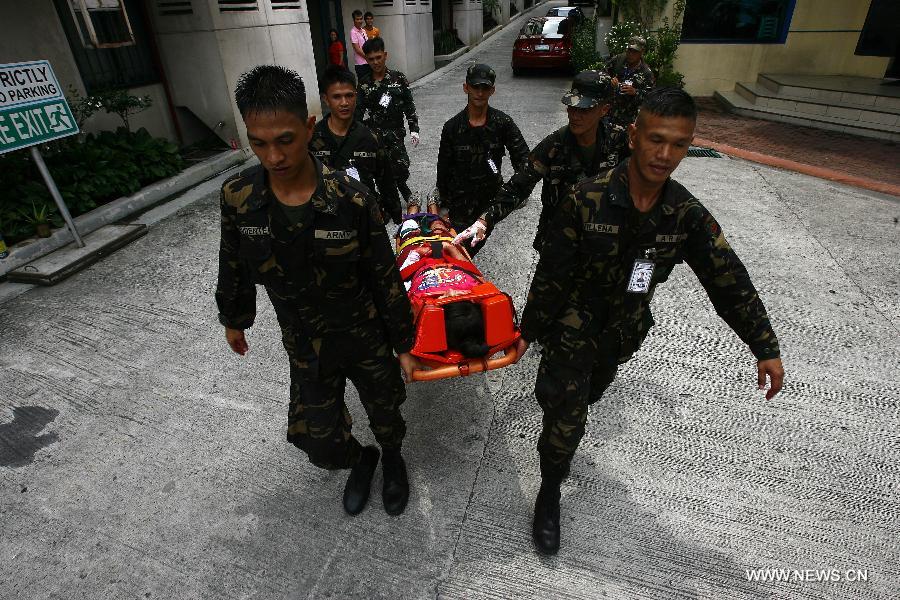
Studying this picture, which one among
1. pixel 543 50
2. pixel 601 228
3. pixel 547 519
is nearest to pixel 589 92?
pixel 601 228

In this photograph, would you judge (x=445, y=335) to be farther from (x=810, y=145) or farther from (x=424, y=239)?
(x=810, y=145)

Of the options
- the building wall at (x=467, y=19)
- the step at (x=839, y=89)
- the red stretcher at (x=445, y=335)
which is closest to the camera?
the red stretcher at (x=445, y=335)

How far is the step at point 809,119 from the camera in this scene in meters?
8.52

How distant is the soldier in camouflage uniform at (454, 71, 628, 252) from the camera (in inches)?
122

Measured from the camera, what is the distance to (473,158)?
13.8 ft

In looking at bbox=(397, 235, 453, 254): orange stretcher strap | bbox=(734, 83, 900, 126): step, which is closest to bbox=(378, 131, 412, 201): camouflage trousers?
bbox=(397, 235, 453, 254): orange stretcher strap

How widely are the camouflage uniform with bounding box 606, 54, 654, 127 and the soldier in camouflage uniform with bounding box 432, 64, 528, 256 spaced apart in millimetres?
2791

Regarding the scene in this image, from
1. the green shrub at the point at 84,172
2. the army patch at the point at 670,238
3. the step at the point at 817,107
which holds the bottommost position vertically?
the step at the point at 817,107

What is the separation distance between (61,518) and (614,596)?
2.77m

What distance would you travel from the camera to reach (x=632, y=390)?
3.39 meters

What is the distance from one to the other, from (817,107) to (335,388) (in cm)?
1082

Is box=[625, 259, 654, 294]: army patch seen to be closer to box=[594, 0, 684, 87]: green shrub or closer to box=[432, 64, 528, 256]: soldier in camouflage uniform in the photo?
box=[432, 64, 528, 256]: soldier in camouflage uniform

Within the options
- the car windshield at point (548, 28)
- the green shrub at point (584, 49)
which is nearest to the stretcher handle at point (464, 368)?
the green shrub at point (584, 49)

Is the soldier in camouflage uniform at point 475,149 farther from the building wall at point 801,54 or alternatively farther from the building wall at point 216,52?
the building wall at point 801,54
